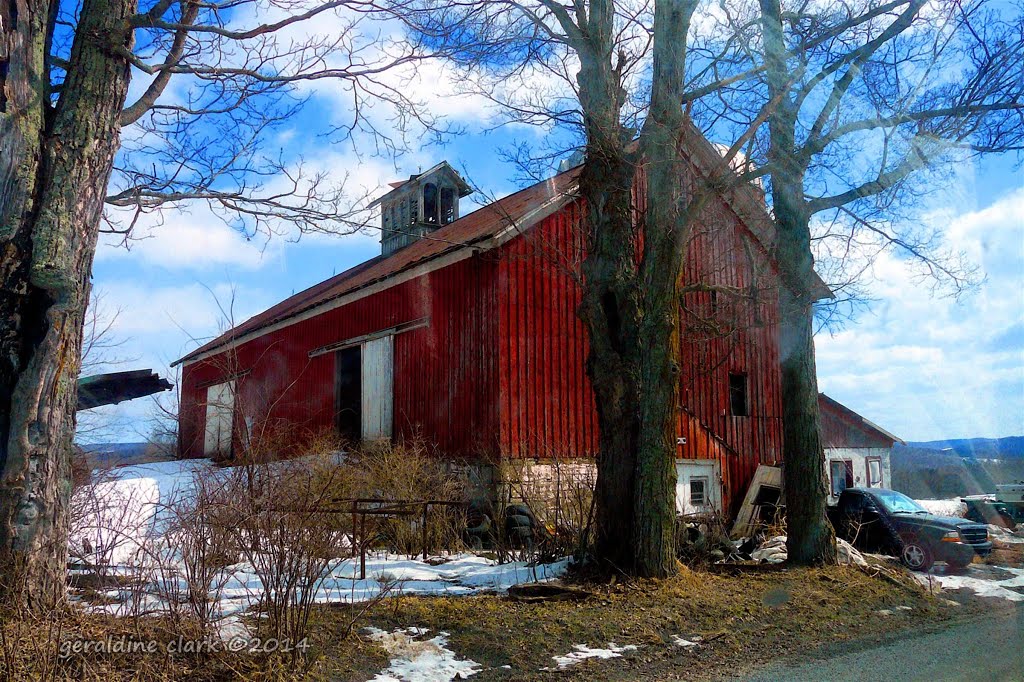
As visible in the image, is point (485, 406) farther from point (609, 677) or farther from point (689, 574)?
point (609, 677)

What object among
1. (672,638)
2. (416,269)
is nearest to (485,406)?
(416,269)

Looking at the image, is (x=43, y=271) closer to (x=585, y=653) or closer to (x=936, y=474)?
(x=585, y=653)

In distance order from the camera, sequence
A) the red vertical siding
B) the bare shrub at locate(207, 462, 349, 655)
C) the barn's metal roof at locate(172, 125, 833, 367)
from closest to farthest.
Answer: the bare shrub at locate(207, 462, 349, 655) → the barn's metal roof at locate(172, 125, 833, 367) → the red vertical siding

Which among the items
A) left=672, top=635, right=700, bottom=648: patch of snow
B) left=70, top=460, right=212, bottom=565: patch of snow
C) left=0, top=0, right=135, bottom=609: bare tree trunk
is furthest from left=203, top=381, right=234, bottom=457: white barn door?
left=672, top=635, right=700, bottom=648: patch of snow

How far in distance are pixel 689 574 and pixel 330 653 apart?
454cm

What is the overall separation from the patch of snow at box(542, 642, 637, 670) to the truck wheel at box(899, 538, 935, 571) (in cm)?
726

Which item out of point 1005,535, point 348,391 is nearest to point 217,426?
point 348,391

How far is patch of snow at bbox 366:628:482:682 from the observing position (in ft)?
18.8

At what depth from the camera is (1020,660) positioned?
689cm

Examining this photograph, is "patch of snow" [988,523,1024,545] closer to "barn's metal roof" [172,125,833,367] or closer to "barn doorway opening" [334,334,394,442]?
"barn's metal roof" [172,125,833,367]

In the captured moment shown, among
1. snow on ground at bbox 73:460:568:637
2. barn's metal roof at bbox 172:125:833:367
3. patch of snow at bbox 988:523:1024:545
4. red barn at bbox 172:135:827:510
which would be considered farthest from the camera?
patch of snow at bbox 988:523:1024:545

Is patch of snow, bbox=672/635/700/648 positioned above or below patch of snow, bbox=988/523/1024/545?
above

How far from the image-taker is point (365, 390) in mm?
17797

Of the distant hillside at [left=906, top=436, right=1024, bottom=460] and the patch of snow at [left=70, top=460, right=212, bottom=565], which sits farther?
the distant hillside at [left=906, top=436, right=1024, bottom=460]
